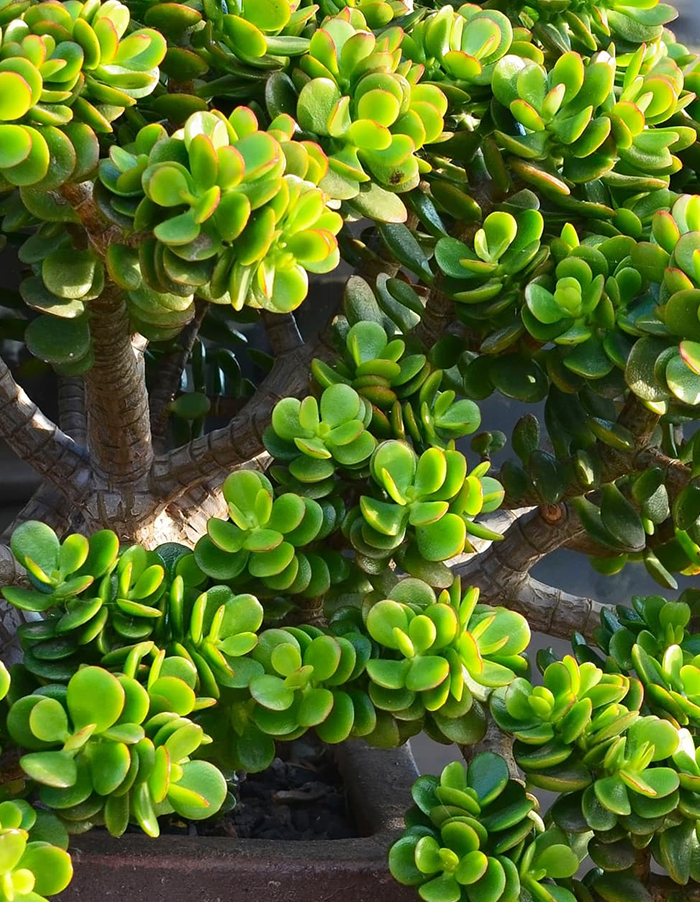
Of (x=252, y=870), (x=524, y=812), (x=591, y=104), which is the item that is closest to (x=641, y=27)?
(x=591, y=104)

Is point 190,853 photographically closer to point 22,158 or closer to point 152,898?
point 152,898

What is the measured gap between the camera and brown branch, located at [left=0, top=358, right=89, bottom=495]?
779 mm

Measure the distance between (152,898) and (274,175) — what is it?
0.47 metres

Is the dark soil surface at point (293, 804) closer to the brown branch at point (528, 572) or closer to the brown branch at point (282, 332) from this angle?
the brown branch at point (528, 572)

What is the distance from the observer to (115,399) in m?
0.65

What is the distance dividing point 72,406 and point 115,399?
15.7 inches

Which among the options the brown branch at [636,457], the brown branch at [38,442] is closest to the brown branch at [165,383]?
the brown branch at [38,442]

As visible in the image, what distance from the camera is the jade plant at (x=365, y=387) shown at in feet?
1.33

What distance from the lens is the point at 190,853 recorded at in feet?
2.03

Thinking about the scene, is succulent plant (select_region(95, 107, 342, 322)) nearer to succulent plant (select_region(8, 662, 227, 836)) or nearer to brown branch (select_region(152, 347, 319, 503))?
succulent plant (select_region(8, 662, 227, 836))

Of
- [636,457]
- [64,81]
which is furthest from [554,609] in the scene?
[64,81]

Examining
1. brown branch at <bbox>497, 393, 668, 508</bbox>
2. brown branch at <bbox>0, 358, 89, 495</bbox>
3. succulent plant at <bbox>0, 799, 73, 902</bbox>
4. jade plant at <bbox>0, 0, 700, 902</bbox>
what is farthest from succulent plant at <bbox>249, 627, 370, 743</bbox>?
brown branch at <bbox>0, 358, 89, 495</bbox>

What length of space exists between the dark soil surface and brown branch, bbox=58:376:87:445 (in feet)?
1.40

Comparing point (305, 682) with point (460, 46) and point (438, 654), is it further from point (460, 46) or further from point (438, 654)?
point (460, 46)
